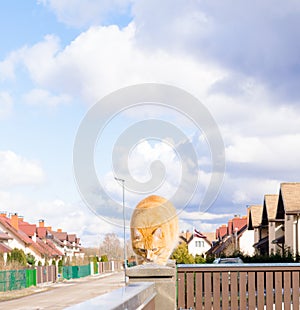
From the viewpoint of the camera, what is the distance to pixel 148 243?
12586 millimetres

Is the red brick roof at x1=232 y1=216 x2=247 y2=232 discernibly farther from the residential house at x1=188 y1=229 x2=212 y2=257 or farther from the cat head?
the cat head

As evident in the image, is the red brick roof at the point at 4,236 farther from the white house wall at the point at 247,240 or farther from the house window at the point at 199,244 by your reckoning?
the house window at the point at 199,244

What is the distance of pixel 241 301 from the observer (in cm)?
979

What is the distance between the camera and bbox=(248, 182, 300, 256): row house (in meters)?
36.5

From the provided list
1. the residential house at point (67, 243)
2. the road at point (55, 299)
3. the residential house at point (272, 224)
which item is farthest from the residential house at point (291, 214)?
the residential house at point (67, 243)

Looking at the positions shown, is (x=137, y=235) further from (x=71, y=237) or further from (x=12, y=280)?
(x=71, y=237)

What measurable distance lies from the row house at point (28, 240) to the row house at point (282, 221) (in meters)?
27.1

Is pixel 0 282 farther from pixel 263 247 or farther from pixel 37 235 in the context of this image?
pixel 37 235

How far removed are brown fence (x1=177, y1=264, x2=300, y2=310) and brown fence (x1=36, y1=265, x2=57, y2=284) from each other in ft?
154

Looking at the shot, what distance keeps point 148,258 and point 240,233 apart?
6375 centimetres

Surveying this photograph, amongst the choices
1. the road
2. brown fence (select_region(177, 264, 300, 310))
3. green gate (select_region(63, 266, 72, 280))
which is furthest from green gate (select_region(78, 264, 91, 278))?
brown fence (select_region(177, 264, 300, 310))

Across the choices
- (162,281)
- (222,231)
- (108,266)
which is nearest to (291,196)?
(162,281)

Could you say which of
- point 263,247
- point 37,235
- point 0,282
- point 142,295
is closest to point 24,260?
point 0,282

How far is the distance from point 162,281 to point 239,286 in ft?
5.55
